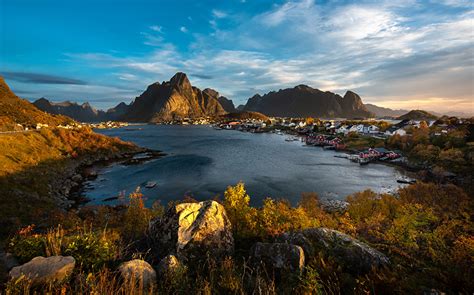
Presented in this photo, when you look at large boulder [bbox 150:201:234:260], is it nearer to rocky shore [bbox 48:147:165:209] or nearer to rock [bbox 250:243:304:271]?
rock [bbox 250:243:304:271]

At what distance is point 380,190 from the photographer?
3938 centimetres

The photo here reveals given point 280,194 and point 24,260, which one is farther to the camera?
point 280,194

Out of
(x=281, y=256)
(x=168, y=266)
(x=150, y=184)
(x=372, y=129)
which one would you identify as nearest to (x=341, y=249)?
(x=281, y=256)

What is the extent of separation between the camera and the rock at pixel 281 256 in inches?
282

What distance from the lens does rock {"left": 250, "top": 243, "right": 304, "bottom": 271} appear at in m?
7.16

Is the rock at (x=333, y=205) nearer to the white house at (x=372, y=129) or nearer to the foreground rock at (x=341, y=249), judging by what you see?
the foreground rock at (x=341, y=249)

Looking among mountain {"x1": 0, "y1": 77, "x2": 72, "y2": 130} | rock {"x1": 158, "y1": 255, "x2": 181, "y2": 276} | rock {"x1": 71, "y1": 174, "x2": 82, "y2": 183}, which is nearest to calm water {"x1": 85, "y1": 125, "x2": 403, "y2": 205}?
rock {"x1": 71, "y1": 174, "x2": 82, "y2": 183}

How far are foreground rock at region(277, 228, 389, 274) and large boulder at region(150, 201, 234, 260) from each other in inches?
95.6

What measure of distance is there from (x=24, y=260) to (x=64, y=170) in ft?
149

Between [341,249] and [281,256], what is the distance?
6.68ft

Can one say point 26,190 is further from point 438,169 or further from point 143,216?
point 438,169

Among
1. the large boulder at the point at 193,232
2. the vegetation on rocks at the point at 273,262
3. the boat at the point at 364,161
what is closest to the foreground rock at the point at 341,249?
the vegetation on rocks at the point at 273,262

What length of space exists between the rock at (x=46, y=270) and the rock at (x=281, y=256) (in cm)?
520

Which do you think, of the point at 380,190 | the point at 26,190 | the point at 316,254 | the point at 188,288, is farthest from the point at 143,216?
the point at 380,190
